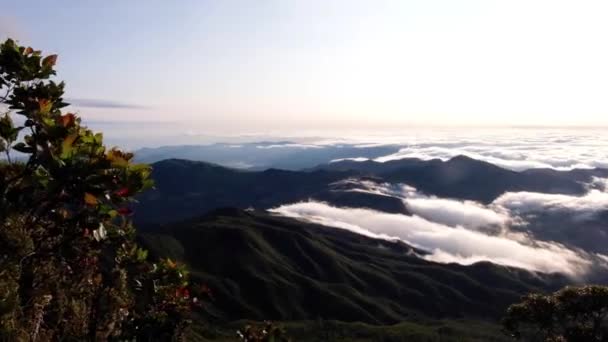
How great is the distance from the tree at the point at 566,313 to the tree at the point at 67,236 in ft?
152

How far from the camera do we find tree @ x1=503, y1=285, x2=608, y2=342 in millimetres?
47625

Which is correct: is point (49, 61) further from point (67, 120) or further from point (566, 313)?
point (566, 313)

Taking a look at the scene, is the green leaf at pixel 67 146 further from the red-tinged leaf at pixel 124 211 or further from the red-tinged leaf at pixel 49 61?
the red-tinged leaf at pixel 49 61

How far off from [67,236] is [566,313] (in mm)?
52260

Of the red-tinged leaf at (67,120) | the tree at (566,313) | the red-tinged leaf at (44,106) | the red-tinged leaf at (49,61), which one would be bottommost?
the tree at (566,313)

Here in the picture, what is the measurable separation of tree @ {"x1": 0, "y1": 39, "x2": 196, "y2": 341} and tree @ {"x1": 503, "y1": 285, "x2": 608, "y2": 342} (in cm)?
Result: 4631

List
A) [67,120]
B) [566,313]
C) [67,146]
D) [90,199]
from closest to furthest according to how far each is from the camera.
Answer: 1. [67,146]
2. [90,199]
3. [67,120]
4. [566,313]

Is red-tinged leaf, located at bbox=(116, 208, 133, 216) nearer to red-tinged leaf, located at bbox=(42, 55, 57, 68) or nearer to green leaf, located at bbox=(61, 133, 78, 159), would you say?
green leaf, located at bbox=(61, 133, 78, 159)

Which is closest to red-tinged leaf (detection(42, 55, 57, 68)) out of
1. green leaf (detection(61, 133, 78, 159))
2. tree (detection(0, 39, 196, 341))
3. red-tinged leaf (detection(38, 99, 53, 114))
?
tree (detection(0, 39, 196, 341))

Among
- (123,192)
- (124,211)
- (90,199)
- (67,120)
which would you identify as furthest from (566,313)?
(67,120)

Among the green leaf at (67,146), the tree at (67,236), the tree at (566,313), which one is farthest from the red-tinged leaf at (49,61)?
the tree at (566,313)

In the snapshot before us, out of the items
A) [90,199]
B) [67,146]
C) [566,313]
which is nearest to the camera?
[67,146]

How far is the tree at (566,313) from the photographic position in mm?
47625

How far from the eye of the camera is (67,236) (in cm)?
888
